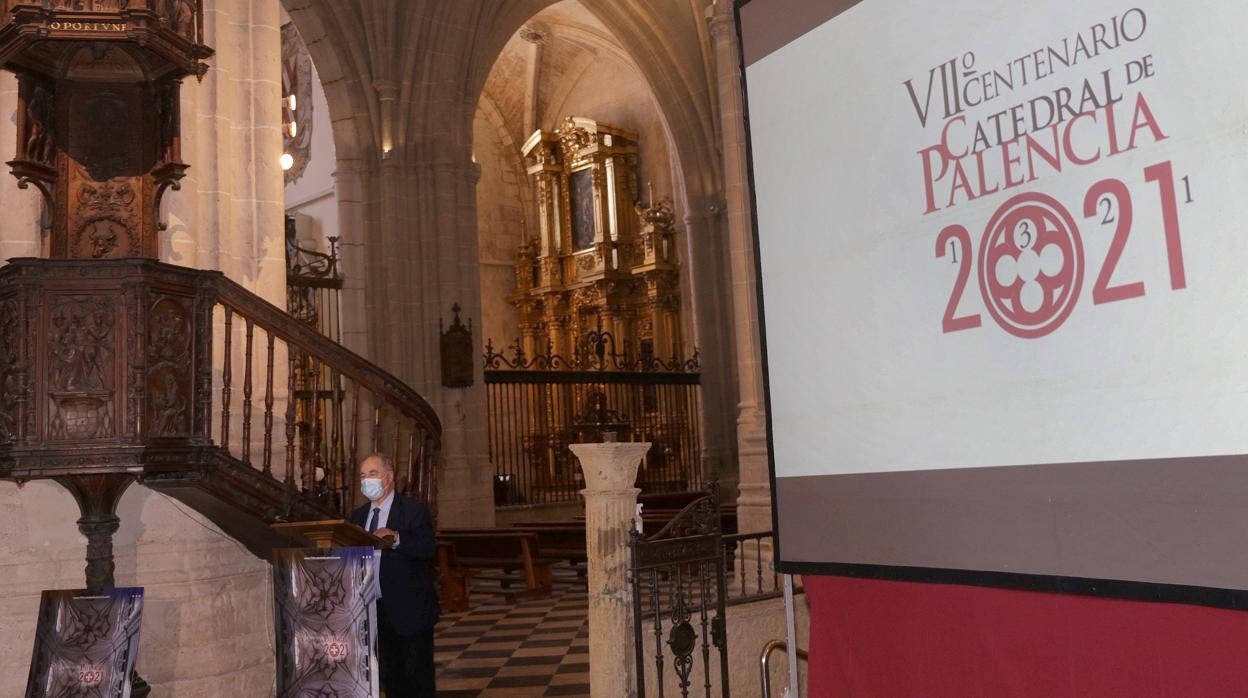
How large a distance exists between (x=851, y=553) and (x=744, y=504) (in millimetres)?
4478

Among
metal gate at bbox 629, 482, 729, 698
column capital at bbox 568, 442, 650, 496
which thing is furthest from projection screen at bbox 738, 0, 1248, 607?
column capital at bbox 568, 442, 650, 496

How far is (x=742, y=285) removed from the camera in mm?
8289

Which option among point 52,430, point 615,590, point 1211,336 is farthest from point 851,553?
point 52,430

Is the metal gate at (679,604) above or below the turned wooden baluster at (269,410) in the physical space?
below

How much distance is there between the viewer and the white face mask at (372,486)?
4742 mm

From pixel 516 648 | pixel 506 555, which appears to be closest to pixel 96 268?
pixel 516 648

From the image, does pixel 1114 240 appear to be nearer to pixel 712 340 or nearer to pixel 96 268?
pixel 96 268

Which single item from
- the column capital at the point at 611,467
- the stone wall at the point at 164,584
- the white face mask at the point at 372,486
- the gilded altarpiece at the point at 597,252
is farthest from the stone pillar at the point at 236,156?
the gilded altarpiece at the point at 597,252

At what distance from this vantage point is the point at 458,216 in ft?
46.3

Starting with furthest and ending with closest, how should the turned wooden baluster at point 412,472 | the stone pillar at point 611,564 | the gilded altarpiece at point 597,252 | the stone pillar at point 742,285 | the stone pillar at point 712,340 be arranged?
1. the gilded altarpiece at point 597,252
2. the stone pillar at point 712,340
3. the stone pillar at point 742,285
4. the turned wooden baluster at point 412,472
5. the stone pillar at point 611,564

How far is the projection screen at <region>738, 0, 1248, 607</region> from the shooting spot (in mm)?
2600

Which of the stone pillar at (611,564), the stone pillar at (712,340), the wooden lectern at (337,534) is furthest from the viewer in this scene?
the stone pillar at (712,340)

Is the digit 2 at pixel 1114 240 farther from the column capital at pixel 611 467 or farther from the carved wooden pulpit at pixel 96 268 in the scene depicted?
the carved wooden pulpit at pixel 96 268

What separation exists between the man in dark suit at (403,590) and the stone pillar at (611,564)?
96 cm
